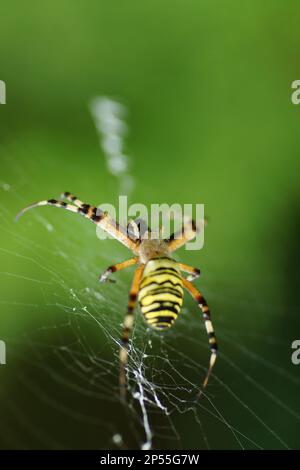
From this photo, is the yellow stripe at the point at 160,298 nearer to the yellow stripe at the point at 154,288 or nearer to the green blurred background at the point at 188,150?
the yellow stripe at the point at 154,288

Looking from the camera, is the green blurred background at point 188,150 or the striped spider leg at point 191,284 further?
the green blurred background at point 188,150

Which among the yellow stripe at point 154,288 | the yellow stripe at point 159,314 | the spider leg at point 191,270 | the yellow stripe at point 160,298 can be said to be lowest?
the yellow stripe at point 159,314

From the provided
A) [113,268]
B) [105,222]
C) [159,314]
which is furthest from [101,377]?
[159,314]

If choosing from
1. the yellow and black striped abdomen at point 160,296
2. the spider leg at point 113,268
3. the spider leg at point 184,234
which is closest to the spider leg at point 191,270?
the spider leg at point 184,234

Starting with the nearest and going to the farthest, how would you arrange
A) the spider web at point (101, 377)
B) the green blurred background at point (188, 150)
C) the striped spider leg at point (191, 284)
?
the striped spider leg at point (191, 284), the spider web at point (101, 377), the green blurred background at point (188, 150)

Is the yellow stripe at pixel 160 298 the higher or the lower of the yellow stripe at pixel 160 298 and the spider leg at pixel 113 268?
the lower

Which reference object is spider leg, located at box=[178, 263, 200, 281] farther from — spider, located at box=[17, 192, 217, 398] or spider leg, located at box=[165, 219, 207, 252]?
spider leg, located at box=[165, 219, 207, 252]

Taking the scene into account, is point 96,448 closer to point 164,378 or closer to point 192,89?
point 164,378
